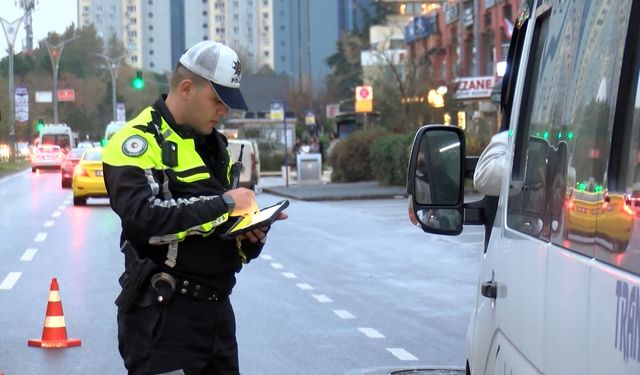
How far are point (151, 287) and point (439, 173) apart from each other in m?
1.07

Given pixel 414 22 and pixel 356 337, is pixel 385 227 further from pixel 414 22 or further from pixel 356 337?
pixel 414 22

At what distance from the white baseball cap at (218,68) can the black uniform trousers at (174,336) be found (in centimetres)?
67

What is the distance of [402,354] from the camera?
1002cm

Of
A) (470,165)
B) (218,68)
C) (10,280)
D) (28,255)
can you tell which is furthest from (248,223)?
(28,255)

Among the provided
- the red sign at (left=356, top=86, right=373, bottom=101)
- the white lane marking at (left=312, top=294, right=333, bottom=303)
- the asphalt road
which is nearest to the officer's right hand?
the asphalt road

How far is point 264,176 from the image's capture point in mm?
60000

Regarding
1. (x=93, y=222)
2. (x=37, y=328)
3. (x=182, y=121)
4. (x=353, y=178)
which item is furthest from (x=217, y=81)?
(x=353, y=178)

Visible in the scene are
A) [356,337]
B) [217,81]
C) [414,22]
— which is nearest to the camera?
[217,81]

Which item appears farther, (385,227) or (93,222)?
(93,222)

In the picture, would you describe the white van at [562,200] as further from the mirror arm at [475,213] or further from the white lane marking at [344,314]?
the white lane marking at [344,314]

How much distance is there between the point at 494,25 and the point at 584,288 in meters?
56.2

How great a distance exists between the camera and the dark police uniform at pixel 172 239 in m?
4.29

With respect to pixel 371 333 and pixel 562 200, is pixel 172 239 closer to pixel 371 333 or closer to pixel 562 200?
pixel 562 200

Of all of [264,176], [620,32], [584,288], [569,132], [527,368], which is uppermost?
[620,32]
